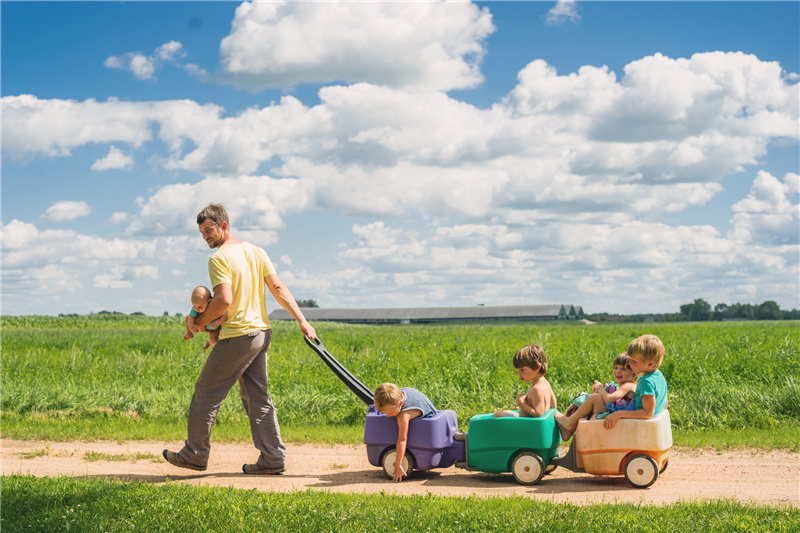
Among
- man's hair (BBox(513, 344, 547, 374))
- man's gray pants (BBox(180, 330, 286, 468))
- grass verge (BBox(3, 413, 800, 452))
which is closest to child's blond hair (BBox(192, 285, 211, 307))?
man's gray pants (BBox(180, 330, 286, 468))

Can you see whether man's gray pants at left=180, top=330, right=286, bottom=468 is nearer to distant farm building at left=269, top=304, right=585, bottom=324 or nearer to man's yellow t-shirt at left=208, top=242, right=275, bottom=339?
man's yellow t-shirt at left=208, top=242, right=275, bottom=339

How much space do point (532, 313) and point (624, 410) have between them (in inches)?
3271

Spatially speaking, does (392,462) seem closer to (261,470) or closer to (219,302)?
(261,470)

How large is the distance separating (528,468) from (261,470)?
112 inches

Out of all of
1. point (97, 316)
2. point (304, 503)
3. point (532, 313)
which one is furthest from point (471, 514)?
point (532, 313)

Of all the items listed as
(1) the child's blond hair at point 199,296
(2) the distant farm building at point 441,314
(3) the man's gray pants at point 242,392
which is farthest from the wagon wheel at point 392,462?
(2) the distant farm building at point 441,314

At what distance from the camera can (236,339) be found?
6902mm

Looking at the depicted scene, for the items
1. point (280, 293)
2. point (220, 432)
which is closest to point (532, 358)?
point (280, 293)

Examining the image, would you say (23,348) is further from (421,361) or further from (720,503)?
(720,503)

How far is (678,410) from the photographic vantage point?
10.3m

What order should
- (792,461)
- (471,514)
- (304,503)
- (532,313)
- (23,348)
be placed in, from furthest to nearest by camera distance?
(532,313) → (23,348) → (792,461) → (304,503) → (471,514)

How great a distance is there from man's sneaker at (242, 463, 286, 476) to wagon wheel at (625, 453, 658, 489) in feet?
11.6

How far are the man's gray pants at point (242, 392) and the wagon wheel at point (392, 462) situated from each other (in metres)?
1.16

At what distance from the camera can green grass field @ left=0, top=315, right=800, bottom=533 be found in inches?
203
